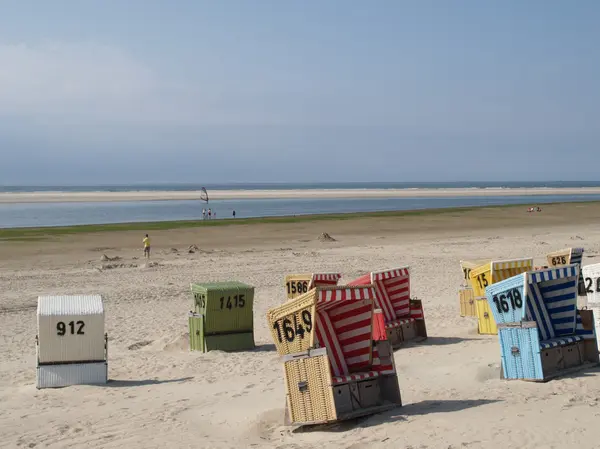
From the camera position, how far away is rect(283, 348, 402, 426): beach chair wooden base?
31.2 feet

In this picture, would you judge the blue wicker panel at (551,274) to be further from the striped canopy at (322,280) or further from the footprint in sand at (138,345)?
the footprint in sand at (138,345)

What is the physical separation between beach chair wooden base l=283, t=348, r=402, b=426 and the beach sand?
0.19m

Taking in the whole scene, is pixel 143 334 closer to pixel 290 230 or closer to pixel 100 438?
pixel 100 438

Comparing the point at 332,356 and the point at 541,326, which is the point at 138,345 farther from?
the point at 541,326

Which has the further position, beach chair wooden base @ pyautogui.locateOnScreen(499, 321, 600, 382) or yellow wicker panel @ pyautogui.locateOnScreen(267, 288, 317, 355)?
beach chair wooden base @ pyautogui.locateOnScreen(499, 321, 600, 382)

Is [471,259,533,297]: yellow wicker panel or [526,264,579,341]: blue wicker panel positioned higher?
[471,259,533,297]: yellow wicker panel

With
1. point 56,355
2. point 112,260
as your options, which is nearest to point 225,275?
point 112,260

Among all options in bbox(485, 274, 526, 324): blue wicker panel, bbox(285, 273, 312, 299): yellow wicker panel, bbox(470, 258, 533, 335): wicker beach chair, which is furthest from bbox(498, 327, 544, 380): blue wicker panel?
bbox(285, 273, 312, 299): yellow wicker panel

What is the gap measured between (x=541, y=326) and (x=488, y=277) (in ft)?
17.8

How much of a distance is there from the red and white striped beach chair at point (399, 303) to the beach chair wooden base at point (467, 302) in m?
2.72

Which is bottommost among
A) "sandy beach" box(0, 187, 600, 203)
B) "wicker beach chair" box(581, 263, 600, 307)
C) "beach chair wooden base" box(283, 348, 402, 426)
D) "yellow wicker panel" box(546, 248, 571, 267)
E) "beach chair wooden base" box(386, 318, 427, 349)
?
"beach chair wooden base" box(283, 348, 402, 426)

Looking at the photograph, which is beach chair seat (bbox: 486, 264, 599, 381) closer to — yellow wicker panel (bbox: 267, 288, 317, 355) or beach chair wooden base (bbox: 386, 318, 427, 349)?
yellow wicker panel (bbox: 267, 288, 317, 355)

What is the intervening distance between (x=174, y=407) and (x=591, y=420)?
579 centimetres

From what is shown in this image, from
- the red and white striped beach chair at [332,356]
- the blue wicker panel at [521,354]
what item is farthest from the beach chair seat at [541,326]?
the red and white striped beach chair at [332,356]
